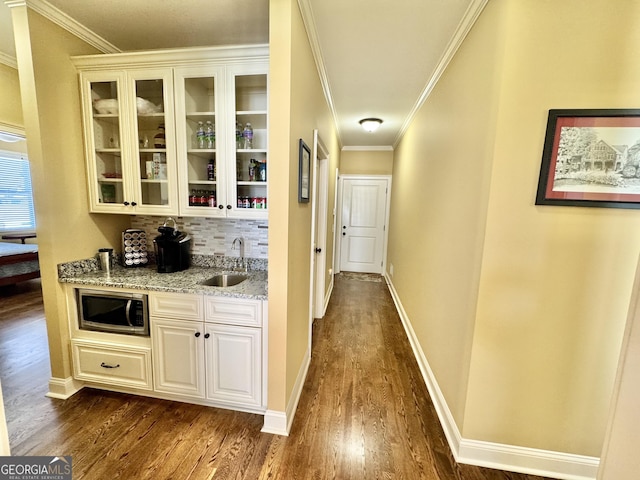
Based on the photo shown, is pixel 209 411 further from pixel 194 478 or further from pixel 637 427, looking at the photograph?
pixel 637 427

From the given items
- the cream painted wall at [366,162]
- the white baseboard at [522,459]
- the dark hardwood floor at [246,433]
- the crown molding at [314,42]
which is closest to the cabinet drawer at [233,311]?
the dark hardwood floor at [246,433]

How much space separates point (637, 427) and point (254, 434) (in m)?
1.71

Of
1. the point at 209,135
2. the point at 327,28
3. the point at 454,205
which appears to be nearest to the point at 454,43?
the point at 327,28

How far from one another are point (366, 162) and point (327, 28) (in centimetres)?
353

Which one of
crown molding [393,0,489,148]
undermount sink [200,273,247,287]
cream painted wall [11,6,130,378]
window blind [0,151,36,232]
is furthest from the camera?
window blind [0,151,36,232]

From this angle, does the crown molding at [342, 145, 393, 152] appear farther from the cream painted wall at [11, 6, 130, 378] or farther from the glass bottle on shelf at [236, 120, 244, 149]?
the cream painted wall at [11, 6, 130, 378]

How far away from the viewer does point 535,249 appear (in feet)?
4.39

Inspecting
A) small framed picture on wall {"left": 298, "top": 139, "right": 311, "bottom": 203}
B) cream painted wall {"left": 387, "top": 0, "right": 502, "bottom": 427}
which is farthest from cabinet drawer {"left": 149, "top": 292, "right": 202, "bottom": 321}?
cream painted wall {"left": 387, "top": 0, "right": 502, "bottom": 427}

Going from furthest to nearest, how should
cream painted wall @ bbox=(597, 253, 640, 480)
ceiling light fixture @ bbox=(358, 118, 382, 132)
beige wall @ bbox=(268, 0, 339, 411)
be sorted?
ceiling light fixture @ bbox=(358, 118, 382, 132), beige wall @ bbox=(268, 0, 339, 411), cream painted wall @ bbox=(597, 253, 640, 480)

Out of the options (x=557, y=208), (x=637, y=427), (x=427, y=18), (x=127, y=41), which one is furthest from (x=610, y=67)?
Result: (x=127, y=41)

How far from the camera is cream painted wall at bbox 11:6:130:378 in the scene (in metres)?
1.68

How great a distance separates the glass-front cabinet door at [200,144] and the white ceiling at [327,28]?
348mm

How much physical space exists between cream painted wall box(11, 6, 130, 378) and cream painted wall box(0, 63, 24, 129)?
3.52ft

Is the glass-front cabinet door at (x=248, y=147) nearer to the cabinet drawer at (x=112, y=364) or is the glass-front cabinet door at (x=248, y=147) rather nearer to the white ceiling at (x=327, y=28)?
the white ceiling at (x=327, y=28)
